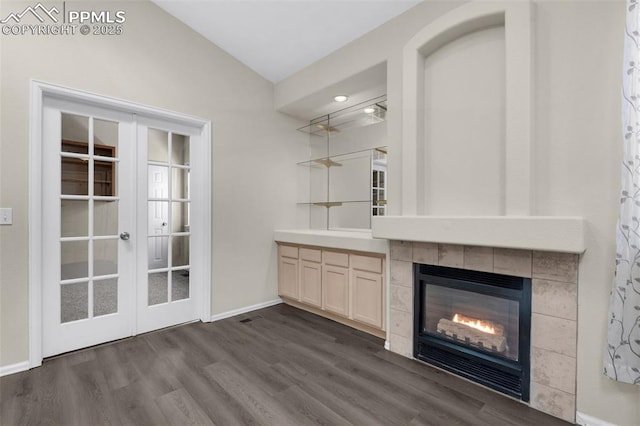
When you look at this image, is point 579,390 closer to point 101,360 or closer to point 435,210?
point 435,210

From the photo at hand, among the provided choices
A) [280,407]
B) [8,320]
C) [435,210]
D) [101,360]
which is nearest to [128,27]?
[8,320]

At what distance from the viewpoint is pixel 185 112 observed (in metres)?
2.94

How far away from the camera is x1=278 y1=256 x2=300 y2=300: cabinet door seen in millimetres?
3488

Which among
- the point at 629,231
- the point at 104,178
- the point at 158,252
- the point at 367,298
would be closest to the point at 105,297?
the point at 158,252

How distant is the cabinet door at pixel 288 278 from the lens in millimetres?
3488

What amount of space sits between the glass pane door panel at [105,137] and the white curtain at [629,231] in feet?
11.7

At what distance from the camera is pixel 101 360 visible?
2281mm

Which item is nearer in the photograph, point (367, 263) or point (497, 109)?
point (497, 109)

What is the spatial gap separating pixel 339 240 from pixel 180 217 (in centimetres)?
167

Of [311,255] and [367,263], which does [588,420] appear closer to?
[367,263]

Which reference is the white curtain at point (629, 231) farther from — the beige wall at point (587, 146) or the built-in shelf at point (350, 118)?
the built-in shelf at point (350, 118)

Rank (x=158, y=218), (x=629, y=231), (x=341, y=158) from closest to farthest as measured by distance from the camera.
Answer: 1. (x=629, y=231)
2. (x=158, y=218)
3. (x=341, y=158)

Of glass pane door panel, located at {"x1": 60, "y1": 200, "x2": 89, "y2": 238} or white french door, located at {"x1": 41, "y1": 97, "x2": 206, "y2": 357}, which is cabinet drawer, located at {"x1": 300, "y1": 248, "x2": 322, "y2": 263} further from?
glass pane door panel, located at {"x1": 60, "y1": 200, "x2": 89, "y2": 238}

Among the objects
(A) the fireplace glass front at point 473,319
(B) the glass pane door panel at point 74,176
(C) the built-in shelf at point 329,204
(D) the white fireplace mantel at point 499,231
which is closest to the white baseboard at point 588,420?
(A) the fireplace glass front at point 473,319
